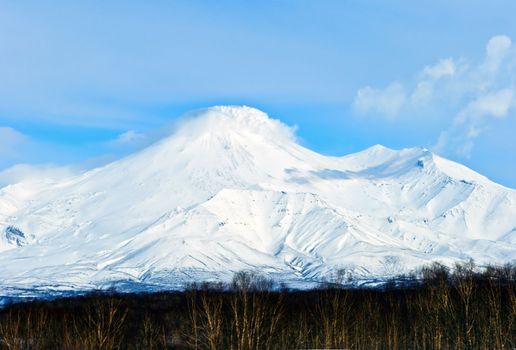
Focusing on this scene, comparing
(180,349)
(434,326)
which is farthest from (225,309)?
(434,326)

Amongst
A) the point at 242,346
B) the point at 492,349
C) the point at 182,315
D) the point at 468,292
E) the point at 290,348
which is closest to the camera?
the point at 242,346

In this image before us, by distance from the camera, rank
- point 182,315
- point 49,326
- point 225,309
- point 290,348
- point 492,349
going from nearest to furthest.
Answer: point 492,349
point 290,348
point 49,326
point 225,309
point 182,315

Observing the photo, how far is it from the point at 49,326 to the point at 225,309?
1656cm

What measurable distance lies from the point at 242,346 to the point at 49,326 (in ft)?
112

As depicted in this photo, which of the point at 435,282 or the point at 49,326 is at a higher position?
the point at 435,282

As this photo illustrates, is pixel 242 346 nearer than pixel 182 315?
Yes

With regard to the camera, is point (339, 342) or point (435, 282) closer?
point (339, 342)

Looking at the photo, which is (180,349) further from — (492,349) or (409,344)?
(492,349)

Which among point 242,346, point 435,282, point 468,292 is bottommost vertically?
point 242,346

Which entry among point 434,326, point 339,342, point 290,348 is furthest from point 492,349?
point 290,348

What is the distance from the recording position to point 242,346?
41812 mm

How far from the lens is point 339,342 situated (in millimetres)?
53594

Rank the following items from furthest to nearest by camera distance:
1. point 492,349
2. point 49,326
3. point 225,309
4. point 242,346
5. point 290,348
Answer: point 225,309 → point 49,326 → point 290,348 → point 492,349 → point 242,346

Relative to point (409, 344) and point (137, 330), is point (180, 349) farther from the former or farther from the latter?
point (409, 344)
